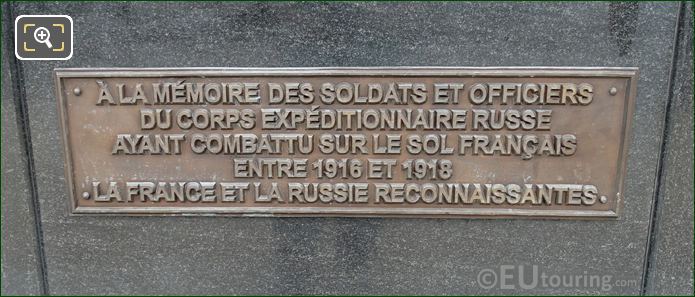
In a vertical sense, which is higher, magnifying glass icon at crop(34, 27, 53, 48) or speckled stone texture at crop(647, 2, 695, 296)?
magnifying glass icon at crop(34, 27, 53, 48)

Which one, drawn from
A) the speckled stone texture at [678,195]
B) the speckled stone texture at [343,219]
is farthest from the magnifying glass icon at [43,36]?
the speckled stone texture at [678,195]

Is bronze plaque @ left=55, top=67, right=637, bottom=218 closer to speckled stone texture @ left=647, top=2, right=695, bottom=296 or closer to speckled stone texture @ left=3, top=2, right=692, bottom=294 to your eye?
speckled stone texture @ left=3, top=2, right=692, bottom=294

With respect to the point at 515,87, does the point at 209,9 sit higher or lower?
higher

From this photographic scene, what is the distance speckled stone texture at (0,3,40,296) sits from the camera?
240cm

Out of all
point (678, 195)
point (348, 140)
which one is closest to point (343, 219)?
point (348, 140)

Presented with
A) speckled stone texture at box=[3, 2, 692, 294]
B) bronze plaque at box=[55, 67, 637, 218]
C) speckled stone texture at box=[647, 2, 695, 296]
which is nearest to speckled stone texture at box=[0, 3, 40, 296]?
speckled stone texture at box=[3, 2, 692, 294]

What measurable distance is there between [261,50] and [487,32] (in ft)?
3.51

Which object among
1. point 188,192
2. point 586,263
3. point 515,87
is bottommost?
point 586,263

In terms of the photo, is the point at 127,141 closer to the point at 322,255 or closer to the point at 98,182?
the point at 98,182

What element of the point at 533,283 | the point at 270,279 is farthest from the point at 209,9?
the point at 533,283

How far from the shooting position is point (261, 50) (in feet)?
7.63

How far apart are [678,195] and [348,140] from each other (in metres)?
1.65

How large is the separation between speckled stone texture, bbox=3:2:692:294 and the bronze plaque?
0.07 metres

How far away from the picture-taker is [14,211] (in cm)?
249
